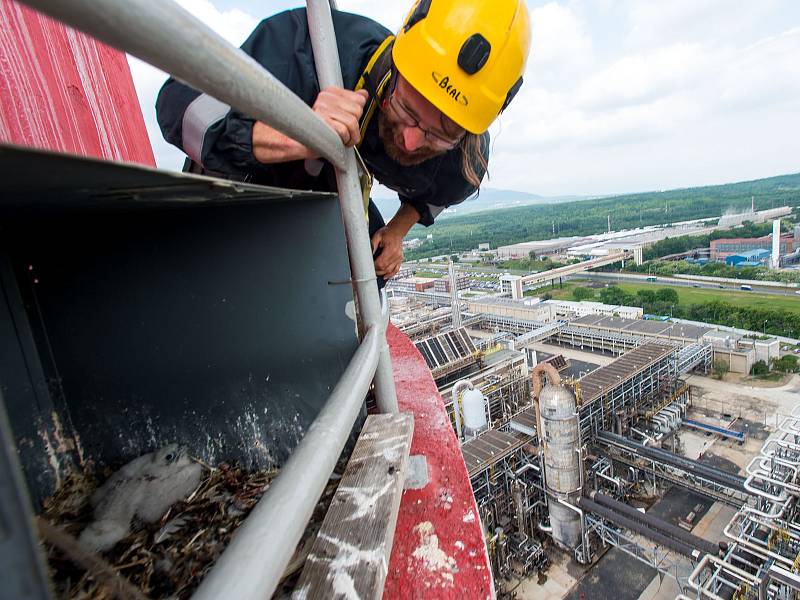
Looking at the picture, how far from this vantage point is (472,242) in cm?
7769

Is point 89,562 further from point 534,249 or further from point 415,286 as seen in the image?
point 534,249

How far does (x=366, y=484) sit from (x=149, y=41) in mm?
1157

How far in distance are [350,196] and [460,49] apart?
82 centimetres

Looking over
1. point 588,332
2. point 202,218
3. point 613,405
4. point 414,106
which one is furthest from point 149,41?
point 588,332

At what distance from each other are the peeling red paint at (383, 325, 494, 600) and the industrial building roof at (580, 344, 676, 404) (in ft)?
37.4

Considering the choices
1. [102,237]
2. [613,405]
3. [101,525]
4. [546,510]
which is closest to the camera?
[101,525]

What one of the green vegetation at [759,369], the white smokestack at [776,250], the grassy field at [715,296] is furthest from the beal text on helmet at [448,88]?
the white smokestack at [776,250]

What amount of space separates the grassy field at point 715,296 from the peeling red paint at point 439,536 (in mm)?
32758

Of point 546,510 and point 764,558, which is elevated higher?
point 764,558

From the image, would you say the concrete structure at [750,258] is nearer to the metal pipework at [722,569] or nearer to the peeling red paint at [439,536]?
the metal pipework at [722,569]

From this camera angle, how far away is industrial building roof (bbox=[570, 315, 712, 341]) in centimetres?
2023

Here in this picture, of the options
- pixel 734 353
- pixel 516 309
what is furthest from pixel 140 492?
pixel 516 309

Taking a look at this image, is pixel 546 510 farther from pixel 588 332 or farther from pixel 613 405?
pixel 588 332

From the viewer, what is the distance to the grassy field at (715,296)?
94.8 feet
